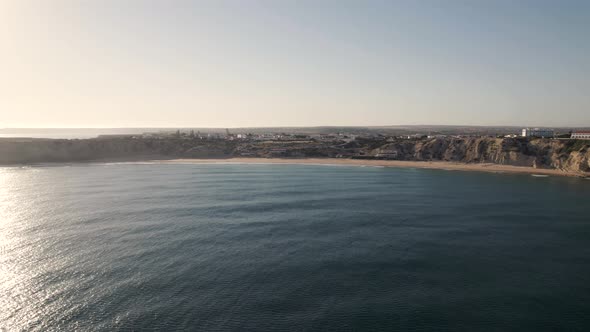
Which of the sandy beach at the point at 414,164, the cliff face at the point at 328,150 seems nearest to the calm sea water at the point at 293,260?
the sandy beach at the point at 414,164

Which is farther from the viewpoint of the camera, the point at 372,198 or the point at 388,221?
the point at 372,198

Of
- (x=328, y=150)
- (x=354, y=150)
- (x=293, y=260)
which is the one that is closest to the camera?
(x=293, y=260)

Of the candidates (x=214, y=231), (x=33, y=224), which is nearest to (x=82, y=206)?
(x=33, y=224)

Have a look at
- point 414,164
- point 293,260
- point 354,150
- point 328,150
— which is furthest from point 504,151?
point 293,260

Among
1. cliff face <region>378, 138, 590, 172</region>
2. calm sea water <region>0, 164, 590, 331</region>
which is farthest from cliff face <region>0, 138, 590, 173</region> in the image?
calm sea water <region>0, 164, 590, 331</region>

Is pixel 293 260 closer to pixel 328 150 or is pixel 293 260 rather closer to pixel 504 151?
pixel 504 151

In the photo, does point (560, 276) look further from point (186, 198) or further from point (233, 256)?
point (186, 198)
